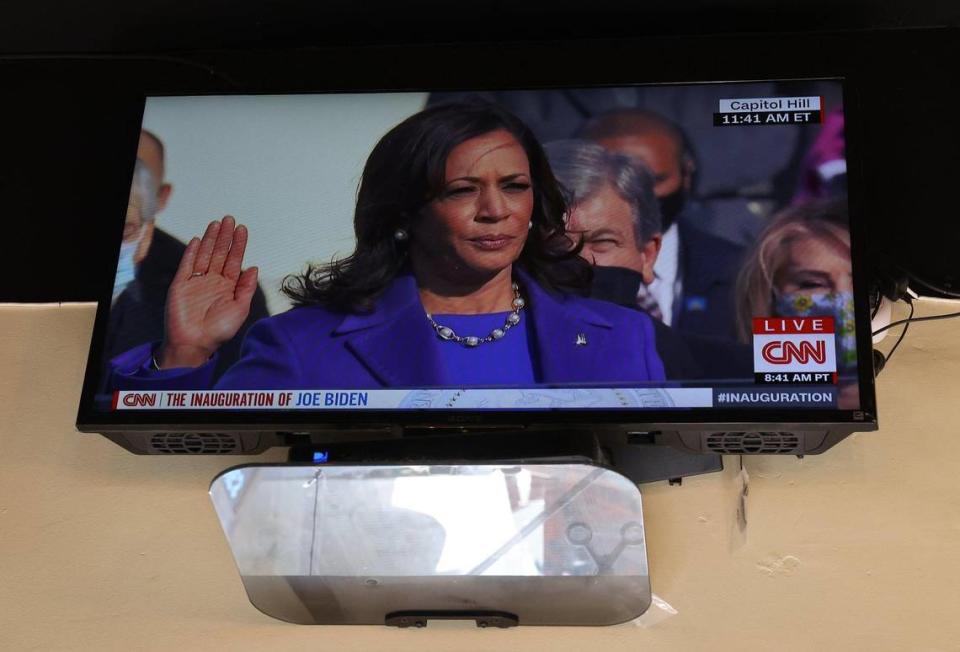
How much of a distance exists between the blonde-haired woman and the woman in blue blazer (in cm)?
17

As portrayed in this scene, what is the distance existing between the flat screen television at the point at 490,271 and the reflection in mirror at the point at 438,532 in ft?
0.54

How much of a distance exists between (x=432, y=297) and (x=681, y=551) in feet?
1.69

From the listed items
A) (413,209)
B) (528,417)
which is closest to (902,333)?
(528,417)

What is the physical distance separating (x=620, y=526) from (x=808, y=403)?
33cm

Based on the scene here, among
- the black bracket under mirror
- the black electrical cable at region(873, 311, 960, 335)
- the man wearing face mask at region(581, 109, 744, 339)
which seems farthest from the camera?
the black electrical cable at region(873, 311, 960, 335)

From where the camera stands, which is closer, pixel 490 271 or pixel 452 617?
pixel 452 617

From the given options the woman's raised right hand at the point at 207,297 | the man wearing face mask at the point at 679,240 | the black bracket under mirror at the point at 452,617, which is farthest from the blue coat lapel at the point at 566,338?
the woman's raised right hand at the point at 207,297

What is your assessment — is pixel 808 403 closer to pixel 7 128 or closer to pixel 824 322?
pixel 824 322

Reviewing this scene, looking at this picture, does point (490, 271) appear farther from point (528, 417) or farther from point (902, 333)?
point (902, 333)

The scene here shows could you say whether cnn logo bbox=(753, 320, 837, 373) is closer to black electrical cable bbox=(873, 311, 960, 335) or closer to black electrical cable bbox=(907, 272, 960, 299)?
black electrical cable bbox=(873, 311, 960, 335)

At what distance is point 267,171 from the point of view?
1785mm

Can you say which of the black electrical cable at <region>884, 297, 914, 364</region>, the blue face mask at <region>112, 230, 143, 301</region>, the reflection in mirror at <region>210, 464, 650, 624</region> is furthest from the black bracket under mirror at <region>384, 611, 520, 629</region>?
the black electrical cable at <region>884, 297, 914, 364</region>

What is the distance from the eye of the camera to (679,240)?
1.67 metres

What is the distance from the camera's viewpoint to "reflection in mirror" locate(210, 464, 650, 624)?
1379mm
